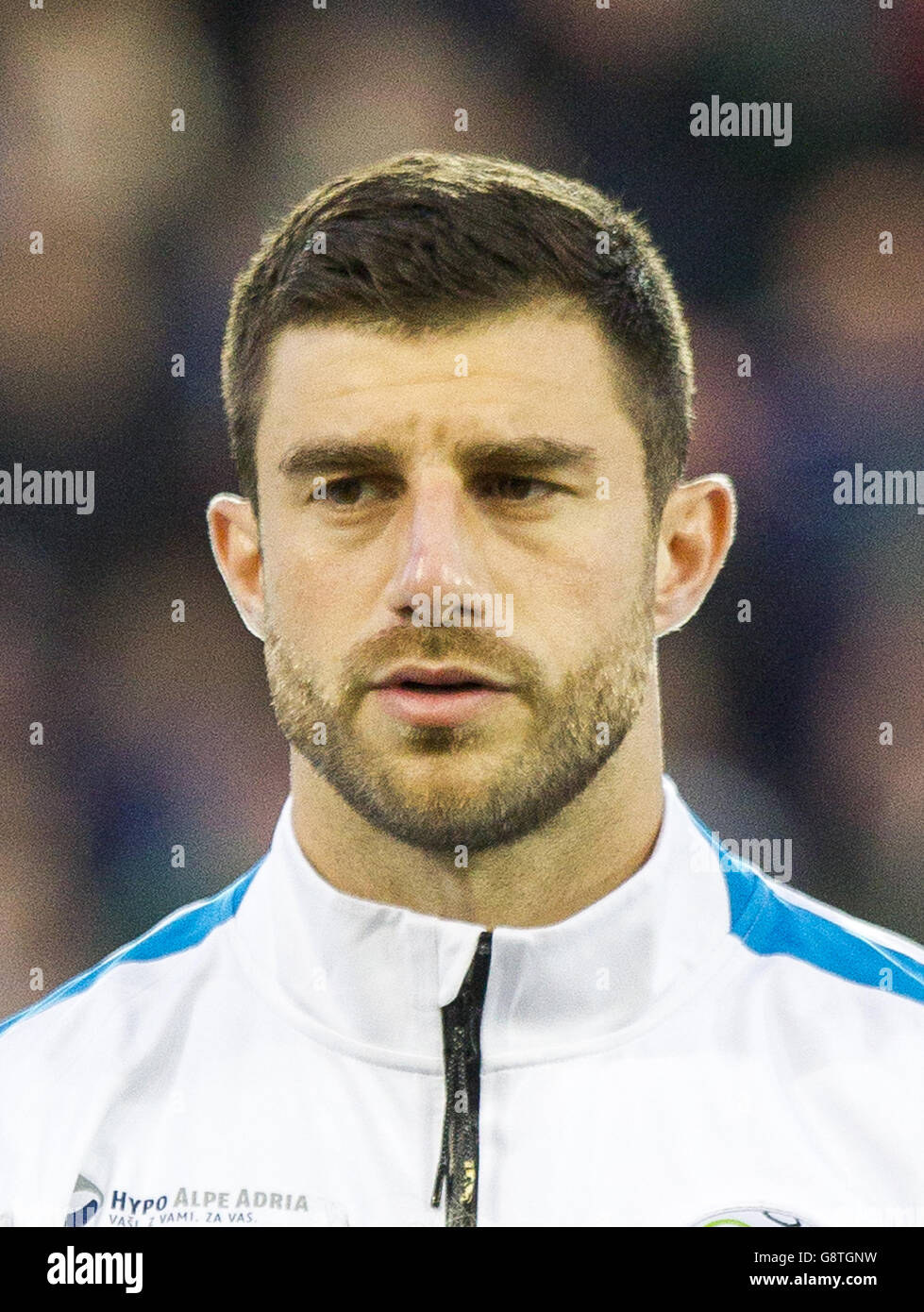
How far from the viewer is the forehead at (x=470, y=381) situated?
1.91m

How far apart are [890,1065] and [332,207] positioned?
1.40m

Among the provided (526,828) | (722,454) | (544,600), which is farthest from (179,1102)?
(722,454)

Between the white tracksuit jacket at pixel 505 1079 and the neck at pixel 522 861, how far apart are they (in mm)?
57

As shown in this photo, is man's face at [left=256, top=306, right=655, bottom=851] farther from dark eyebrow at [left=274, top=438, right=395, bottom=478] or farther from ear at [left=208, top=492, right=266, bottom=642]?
ear at [left=208, top=492, right=266, bottom=642]

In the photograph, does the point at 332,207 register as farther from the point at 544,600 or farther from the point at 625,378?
the point at 544,600

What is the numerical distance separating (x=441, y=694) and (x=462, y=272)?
56 cm

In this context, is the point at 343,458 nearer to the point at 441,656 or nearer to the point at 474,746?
the point at 441,656

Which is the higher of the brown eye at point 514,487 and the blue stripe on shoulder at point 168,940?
the brown eye at point 514,487

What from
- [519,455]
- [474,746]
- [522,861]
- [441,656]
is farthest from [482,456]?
[522,861]

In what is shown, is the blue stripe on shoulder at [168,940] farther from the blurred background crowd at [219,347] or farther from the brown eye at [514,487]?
the brown eye at [514,487]

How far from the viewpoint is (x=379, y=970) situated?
193 cm

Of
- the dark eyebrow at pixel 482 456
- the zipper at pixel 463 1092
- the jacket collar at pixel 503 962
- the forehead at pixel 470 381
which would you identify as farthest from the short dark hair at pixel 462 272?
the zipper at pixel 463 1092

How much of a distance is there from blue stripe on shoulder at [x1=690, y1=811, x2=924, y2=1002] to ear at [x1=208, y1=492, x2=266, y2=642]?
72cm

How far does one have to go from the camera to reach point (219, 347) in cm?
259
